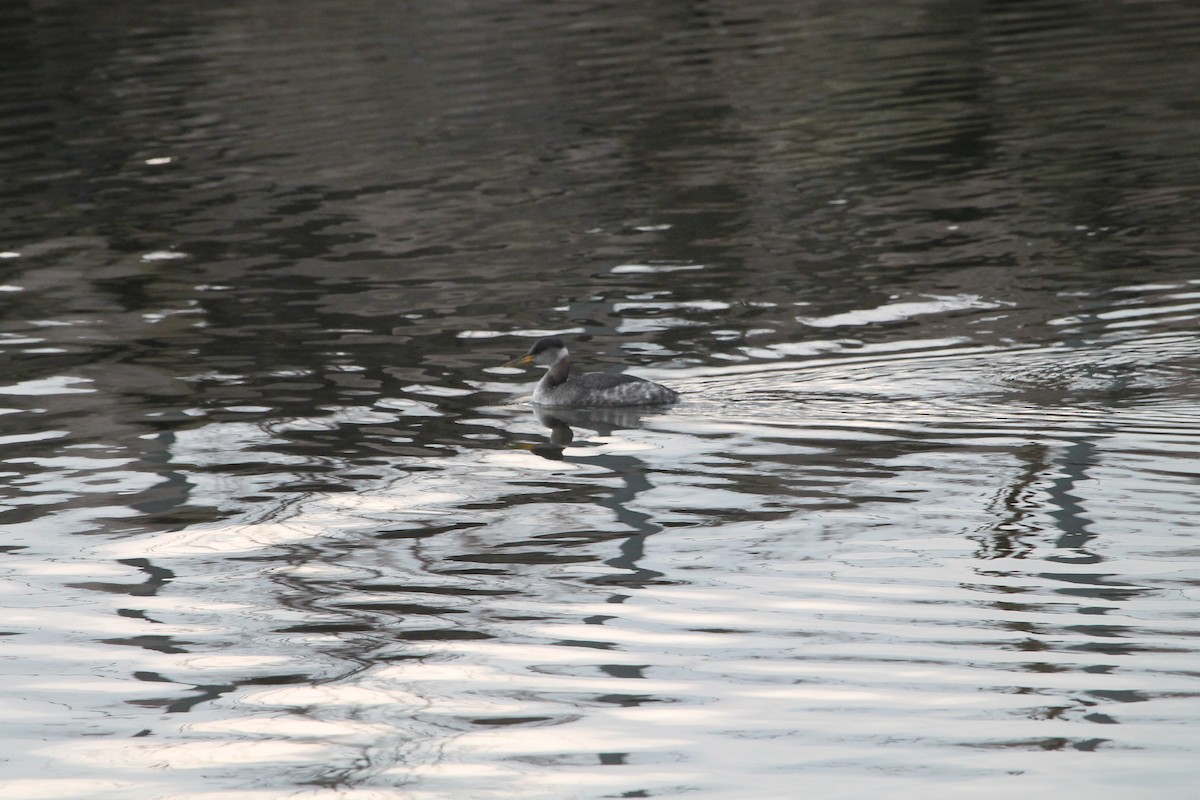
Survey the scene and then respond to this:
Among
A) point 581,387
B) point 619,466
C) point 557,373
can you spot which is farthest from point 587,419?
point 619,466

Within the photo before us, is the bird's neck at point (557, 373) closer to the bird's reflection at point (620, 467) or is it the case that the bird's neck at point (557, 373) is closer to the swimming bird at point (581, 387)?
the swimming bird at point (581, 387)

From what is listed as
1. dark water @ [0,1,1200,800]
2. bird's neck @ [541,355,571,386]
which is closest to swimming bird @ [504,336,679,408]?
bird's neck @ [541,355,571,386]

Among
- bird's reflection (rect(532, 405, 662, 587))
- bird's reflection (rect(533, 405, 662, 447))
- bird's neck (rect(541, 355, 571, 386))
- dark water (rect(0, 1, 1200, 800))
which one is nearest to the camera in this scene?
dark water (rect(0, 1, 1200, 800))

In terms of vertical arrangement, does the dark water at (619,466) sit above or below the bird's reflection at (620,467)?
above

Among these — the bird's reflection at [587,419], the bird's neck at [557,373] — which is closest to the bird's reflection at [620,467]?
the bird's reflection at [587,419]

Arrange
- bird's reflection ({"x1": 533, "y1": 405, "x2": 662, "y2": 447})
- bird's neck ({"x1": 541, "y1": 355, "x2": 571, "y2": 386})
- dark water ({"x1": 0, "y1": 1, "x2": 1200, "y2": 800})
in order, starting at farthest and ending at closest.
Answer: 1. bird's neck ({"x1": 541, "y1": 355, "x2": 571, "y2": 386})
2. bird's reflection ({"x1": 533, "y1": 405, "x2": 662, "y2": 447})
3. dark water ({"x1": 0, "y1": 1, "x2": 1200, "y2": 800})

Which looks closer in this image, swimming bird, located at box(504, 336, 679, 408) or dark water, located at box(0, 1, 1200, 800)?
dark water, located at box(0, 1, 1200, 800)

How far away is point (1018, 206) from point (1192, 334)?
588cm

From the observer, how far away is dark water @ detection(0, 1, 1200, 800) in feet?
22.7

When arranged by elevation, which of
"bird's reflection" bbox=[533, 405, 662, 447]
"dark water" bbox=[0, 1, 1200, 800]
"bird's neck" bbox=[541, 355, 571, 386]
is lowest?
"bird's reflection" bbox=[533, 405, 662, 447]

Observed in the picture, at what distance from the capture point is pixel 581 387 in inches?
475

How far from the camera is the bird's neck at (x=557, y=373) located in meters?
12.4

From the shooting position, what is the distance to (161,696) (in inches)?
297

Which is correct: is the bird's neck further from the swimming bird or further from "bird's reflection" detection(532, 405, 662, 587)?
"bird's reflection" detection(532, 405, 662, 587)
